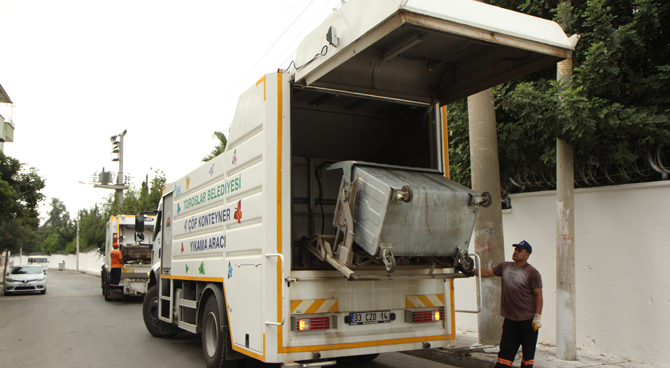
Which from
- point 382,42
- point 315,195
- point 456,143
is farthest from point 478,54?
point 456,143

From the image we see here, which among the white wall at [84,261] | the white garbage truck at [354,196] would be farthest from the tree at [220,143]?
the white wall at [84,261]

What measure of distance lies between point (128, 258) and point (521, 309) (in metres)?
14.2

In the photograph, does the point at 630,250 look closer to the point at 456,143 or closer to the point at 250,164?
the point at 456,143

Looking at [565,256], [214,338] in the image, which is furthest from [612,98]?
[214,338]

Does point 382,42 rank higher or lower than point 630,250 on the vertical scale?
higher

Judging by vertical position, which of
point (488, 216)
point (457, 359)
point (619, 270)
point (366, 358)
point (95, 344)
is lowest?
point (95, 344)

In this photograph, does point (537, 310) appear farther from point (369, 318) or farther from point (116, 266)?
point (116, 266)

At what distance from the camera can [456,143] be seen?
839 cm

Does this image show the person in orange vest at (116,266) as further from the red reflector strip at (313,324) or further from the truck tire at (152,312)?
the red reflector strip at (313,324)

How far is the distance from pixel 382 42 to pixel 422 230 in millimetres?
1720

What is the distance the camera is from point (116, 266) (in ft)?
52.7

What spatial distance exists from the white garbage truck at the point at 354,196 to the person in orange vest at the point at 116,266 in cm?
1090

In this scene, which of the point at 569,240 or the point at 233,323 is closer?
the point at 233,323

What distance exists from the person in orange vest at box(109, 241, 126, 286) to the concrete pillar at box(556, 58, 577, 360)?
1367 centimetres
